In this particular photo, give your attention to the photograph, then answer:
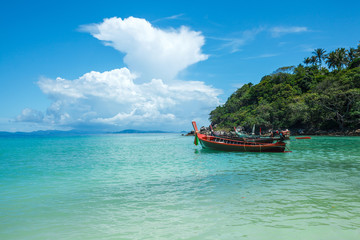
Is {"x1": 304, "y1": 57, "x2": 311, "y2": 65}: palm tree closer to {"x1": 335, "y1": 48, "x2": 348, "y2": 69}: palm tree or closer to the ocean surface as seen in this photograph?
{"x1": 335, "y1": 48, "x2": 348, "y2": 69}: palm tree

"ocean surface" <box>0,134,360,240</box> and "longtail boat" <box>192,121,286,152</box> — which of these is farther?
"longtail boat" <box>192,121,286,152</box>

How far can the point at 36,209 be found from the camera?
758cm

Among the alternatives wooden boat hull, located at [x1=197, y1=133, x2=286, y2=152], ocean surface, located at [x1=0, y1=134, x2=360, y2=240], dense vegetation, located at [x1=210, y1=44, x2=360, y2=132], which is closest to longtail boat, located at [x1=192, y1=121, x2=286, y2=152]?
wooden boat hull, located at [x1=197, y1=133, x2=286, y2=152]

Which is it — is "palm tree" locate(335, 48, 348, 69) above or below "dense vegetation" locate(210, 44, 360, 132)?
above

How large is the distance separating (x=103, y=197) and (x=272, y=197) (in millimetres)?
6517

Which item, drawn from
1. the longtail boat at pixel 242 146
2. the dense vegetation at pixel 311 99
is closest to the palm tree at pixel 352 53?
the dense vegetation at pixel 311 99

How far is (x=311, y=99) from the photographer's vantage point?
5406cm

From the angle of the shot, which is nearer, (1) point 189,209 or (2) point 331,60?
(1) point 189,209

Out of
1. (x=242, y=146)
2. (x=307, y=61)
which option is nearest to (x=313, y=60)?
(x=307, y=61)

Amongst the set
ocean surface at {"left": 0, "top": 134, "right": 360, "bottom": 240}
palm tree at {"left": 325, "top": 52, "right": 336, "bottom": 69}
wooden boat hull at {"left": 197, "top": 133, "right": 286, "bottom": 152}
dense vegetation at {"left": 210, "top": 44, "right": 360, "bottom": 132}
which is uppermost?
palm tree at {"left": 325, "top": 52, "right": 336, "bottom": 69}

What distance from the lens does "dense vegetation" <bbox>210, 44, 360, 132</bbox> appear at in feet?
162

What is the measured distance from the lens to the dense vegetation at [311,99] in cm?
4931

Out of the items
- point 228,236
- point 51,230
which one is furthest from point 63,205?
point 228,236

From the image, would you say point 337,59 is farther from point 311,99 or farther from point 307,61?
point 311,99
